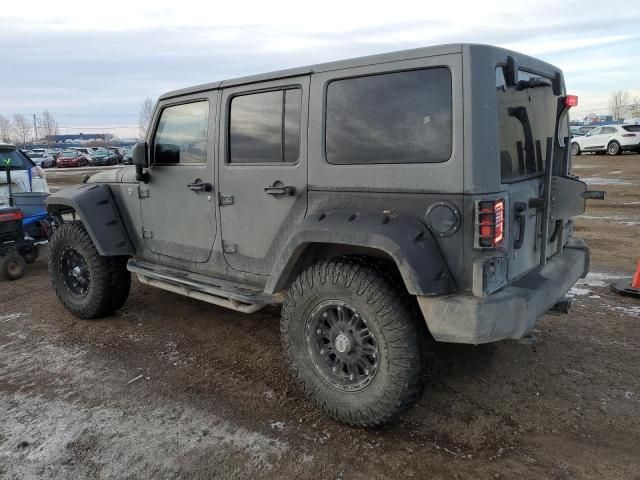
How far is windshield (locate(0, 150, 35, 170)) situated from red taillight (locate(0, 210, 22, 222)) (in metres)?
1.65

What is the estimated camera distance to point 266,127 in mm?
3582

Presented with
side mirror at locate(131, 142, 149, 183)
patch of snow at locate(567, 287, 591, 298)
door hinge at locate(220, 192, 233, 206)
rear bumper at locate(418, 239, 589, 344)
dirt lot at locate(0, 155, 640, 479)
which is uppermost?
side mirror at locate(131, 142, 149, 183)

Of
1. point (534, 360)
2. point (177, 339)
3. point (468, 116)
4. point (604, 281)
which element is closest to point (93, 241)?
point (177, 339)

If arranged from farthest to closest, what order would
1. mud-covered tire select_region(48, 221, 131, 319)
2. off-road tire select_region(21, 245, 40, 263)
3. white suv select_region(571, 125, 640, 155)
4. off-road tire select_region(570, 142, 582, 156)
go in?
off-road tire select_region(570, 142, 582, 156), white suv select_region(571, 125, 640, 155), off-road tire select_region(21, 245, 40, 263), mud-covered tire select_region(48, 221, 131, 319)

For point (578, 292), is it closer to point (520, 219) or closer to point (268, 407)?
point (520, 219)

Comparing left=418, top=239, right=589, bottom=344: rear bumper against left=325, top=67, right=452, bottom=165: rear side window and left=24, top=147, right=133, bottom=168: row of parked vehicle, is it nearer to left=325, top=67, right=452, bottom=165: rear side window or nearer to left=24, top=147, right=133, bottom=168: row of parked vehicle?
left=325, top=67, right=452, bottom=165: rear side window

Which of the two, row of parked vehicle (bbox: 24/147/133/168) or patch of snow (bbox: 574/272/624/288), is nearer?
patch of snow (bbox: 574/272/624/288)

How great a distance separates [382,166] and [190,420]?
194 centimetres

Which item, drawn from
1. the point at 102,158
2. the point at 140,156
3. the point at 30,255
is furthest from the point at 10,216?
the point at 102,158

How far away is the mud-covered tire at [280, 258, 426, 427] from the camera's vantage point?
9.05 feet

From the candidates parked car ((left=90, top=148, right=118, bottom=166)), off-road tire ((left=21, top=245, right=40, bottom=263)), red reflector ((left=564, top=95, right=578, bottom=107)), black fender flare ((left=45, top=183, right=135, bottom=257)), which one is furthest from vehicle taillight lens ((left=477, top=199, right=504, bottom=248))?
parked car ((left=90, top=148, right=118, bottom=166))

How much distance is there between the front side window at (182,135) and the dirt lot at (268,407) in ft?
5.14

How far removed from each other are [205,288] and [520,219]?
225 centimetres

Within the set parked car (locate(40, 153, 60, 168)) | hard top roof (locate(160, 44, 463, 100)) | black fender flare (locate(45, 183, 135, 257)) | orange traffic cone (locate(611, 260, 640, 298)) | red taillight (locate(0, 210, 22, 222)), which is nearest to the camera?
hard top roof (locate(160, 44, 463, 100))
